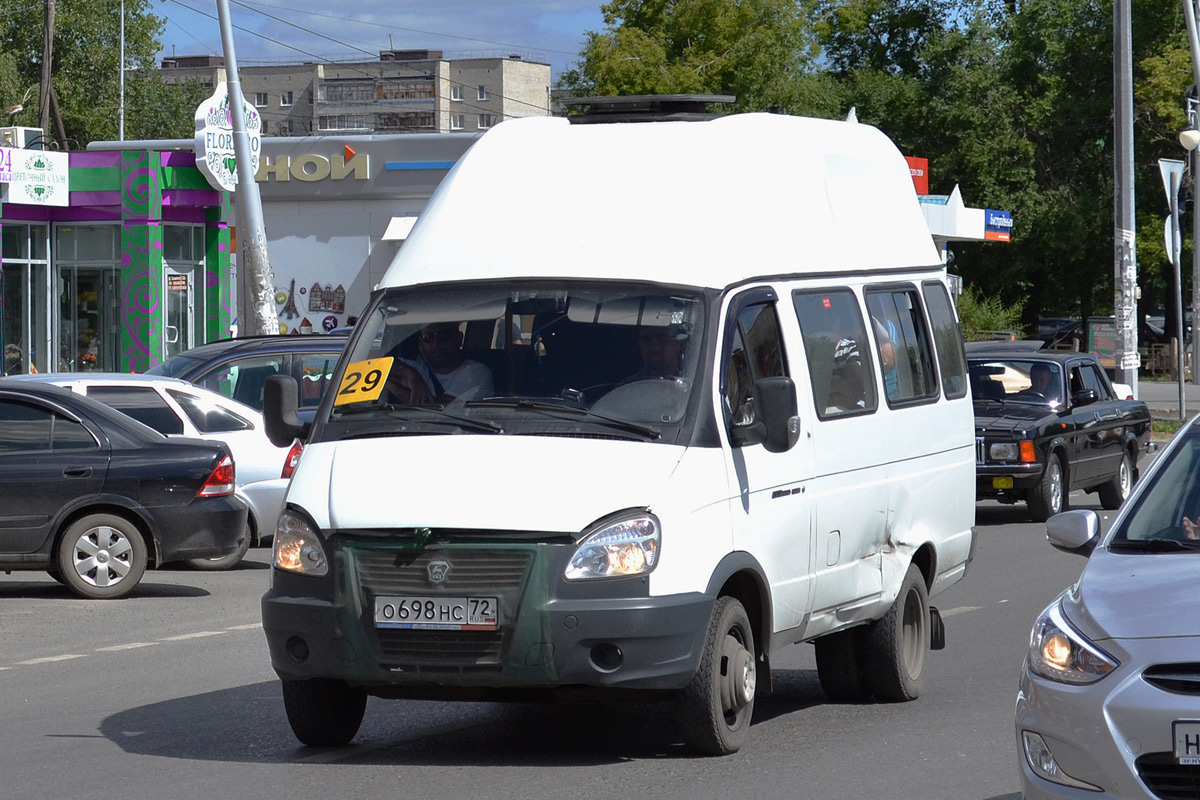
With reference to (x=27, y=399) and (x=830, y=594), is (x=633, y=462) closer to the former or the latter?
(x=830, y=594)

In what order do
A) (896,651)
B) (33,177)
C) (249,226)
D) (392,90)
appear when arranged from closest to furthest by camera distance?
1. (896,651)
2. (249,226)
3. (33,177)
4. (392,90)

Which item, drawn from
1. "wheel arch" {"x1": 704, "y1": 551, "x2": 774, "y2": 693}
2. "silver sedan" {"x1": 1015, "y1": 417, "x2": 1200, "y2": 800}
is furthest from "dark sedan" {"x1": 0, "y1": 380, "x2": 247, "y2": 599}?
"silver sedan" {"x1": 1015, "y1": 417, "x2": 1200, "y2": 800}

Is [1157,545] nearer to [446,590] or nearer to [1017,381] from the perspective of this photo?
[446,590]

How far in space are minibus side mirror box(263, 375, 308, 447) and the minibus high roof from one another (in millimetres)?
616

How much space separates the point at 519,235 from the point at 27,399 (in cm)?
643

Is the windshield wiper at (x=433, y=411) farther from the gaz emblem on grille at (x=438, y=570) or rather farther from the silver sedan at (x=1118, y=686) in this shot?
the silver sedan at (x=1118, y=686)

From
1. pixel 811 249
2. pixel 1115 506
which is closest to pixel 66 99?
pixel 1115 506

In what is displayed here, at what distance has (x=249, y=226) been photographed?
77.0ft

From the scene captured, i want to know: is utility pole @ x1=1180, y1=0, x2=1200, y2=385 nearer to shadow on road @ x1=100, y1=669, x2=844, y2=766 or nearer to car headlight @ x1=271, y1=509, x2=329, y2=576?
shadow on road @ x1=100, y1=669, x2=844, y2=766

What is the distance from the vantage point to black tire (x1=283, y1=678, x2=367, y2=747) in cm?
724

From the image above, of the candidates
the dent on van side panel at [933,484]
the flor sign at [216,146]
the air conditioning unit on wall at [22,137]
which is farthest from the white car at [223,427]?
the air conditioning unit on wall at [22,137]

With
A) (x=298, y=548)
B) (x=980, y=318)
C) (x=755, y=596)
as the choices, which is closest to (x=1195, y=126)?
(x=980, y=318)

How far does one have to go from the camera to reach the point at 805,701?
872 cm

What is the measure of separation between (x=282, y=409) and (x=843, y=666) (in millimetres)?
2973
